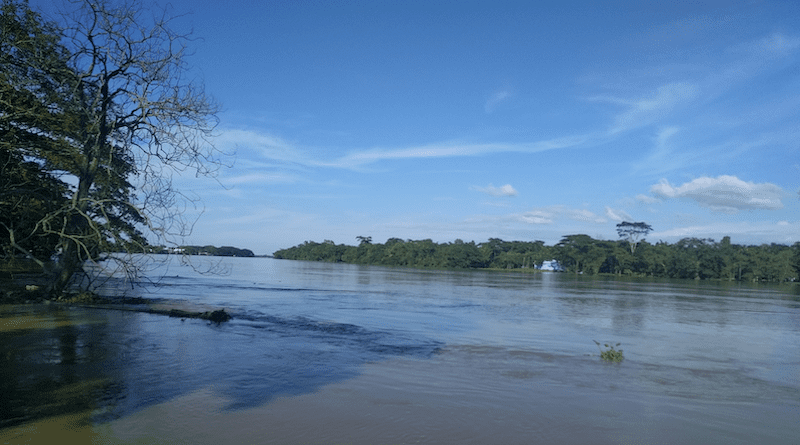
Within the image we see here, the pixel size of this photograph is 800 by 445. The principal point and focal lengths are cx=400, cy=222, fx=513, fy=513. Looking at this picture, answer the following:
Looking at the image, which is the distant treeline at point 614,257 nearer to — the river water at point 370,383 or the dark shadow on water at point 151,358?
the river water at point 370,383

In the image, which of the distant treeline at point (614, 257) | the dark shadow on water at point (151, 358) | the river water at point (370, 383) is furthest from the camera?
the distant treeline at point (614, 257)

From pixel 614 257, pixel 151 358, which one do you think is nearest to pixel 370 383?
pixel 151 358

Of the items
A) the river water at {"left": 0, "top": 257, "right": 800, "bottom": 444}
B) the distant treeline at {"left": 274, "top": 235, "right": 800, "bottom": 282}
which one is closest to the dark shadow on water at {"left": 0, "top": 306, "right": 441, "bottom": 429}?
the river water at {"left": 0, "top": 257, "right": 800, "bottom": 444}

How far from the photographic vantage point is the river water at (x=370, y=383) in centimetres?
640

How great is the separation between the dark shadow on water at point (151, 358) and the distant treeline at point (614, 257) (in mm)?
91131

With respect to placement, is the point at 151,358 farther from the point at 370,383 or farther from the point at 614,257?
the point at 614,257

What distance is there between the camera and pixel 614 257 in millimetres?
100312

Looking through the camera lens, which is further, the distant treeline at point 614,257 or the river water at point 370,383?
the distant treeline at point 614,257

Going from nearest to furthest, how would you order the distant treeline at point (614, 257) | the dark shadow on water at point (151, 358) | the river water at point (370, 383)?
the river water at point (370, 383) < the dark shadow on water at point (151, 358) < the distant treeline at point (614, 257)

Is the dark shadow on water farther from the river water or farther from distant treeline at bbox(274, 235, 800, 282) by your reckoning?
distant treeline at bbox(274, 235, 800, 282)

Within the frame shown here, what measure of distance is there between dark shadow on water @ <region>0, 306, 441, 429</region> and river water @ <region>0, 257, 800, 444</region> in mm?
42

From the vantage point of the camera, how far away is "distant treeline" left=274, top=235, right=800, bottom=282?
8662 cm

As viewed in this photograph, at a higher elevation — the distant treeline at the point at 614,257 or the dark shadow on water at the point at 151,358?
the distant treeline at the point at 614,257

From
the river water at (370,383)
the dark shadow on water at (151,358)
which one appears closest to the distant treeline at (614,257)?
the river water at (370,383)
